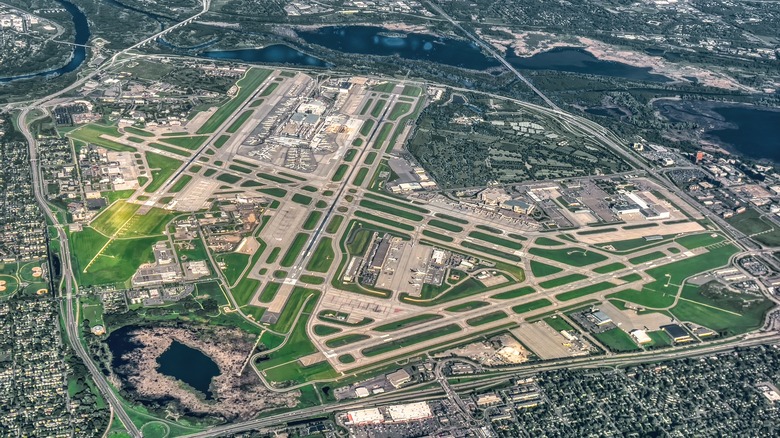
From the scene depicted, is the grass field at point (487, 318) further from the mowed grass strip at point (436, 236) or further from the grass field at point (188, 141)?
the grass field at point (188, 141)

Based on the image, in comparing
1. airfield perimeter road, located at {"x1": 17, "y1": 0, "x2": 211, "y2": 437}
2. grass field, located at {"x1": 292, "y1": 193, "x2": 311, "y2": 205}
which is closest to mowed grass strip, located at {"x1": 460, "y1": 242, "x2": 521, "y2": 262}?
grass field, located at {"x1": 292, "y1": 193, "x2": 311, "y2": 205}

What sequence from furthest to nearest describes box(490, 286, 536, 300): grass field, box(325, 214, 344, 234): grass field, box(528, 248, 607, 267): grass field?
box(325, 214, 344, 234): grass field < box(528, 248, 607, 267): grass field < box(490, 286, 536, 300): grass field

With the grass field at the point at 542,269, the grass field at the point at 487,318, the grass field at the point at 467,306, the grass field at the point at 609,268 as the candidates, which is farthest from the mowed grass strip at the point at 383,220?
the grass field at the point at 609,268

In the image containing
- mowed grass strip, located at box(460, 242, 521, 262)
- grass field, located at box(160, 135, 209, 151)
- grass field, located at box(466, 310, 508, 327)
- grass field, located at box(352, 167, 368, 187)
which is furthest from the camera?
grass field, located at box(160, 135, 209, 151)

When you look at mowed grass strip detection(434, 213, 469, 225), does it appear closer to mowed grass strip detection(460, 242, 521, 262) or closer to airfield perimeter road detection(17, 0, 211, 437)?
mowed grass strip detection(460, 242, 521, 262)

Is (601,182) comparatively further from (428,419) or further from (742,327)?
(428,419)

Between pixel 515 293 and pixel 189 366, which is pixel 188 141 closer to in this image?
pixel 189 366

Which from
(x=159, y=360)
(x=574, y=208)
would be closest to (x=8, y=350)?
(x=159, y=360)
